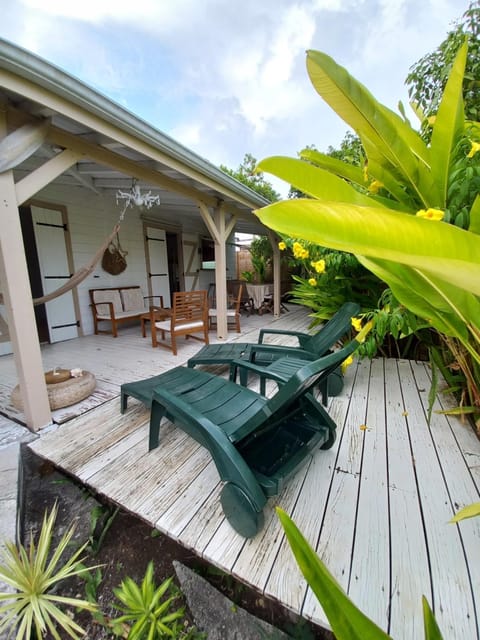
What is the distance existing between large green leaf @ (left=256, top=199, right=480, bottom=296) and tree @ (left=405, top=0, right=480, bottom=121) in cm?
309

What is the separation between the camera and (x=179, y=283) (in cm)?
718

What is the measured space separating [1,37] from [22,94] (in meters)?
0.26

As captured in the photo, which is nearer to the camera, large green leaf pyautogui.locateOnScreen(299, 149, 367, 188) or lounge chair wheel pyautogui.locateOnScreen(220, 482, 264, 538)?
lounge chair wheel pyautogui.locateOnScreen(220, 482, 264, 538)

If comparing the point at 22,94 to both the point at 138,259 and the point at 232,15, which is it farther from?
the point at 232,15

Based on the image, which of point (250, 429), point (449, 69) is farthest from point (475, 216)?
point (449, 69)

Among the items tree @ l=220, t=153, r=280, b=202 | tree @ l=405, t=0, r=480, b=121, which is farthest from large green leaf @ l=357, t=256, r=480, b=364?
tree @ l=220, t=153, r=280, b=202

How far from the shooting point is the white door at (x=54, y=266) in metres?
4.05

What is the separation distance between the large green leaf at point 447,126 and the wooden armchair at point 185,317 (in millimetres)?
2957

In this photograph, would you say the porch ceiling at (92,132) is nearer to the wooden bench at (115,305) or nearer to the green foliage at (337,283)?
the green foliage at (337,283)

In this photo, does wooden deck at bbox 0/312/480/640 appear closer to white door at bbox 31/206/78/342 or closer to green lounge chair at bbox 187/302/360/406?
green lounge chair at bbox 187/302/360/406

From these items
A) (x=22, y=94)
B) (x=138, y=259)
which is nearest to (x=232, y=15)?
(x=138, y=259)

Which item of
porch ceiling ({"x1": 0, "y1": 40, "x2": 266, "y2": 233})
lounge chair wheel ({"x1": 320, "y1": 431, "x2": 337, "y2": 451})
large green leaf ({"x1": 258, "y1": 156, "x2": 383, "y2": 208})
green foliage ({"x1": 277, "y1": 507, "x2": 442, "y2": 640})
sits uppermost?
porch ceiling ({"x1": 0, "y1": 40, "x2": 266, "y2": 233})

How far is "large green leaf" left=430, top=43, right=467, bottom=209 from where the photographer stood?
1.02 meters

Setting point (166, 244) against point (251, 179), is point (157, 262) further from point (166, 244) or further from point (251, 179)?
point (251, 179)
